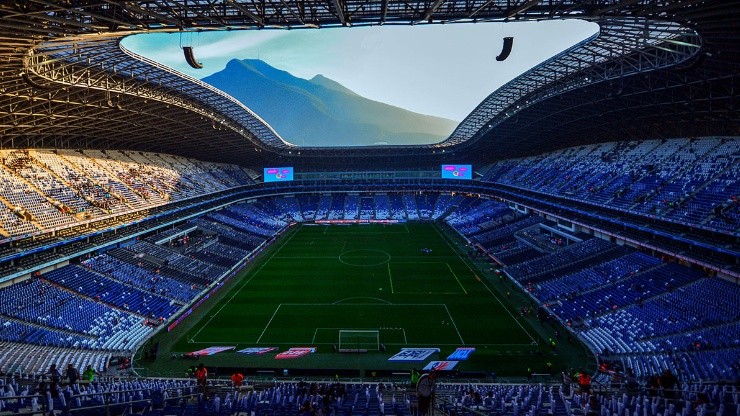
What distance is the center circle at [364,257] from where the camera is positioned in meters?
50.3

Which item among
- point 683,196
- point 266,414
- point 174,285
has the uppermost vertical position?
point 683,196

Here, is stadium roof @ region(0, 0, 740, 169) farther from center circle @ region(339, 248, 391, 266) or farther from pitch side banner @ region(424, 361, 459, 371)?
center circle @ region(339, 248, 391, 266)

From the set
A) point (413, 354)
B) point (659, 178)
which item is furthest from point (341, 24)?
point (659, 178)

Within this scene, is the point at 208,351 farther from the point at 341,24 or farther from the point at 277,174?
the point at 277,174

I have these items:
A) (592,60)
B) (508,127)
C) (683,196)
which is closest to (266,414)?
(592,60)

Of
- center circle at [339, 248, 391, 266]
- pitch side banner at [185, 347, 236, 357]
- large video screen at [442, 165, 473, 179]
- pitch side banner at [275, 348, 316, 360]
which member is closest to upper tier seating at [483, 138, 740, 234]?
large video screen at [442, 165, 473, 179]

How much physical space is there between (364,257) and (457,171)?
122 feet

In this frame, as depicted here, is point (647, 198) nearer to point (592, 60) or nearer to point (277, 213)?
point (592, 60)

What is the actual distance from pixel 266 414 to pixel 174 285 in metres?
29.5

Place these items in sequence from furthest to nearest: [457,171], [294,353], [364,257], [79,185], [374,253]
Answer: [457,171] → [374,253] → [364,257] → [79,185] → [294,353]

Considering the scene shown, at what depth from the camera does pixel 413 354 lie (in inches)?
1058

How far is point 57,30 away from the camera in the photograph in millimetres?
19281

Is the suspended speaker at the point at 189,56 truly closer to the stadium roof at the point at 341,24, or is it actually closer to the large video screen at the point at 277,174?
the stadium roof at the point at 341,24

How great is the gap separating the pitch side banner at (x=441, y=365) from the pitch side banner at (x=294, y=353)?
7.50m
